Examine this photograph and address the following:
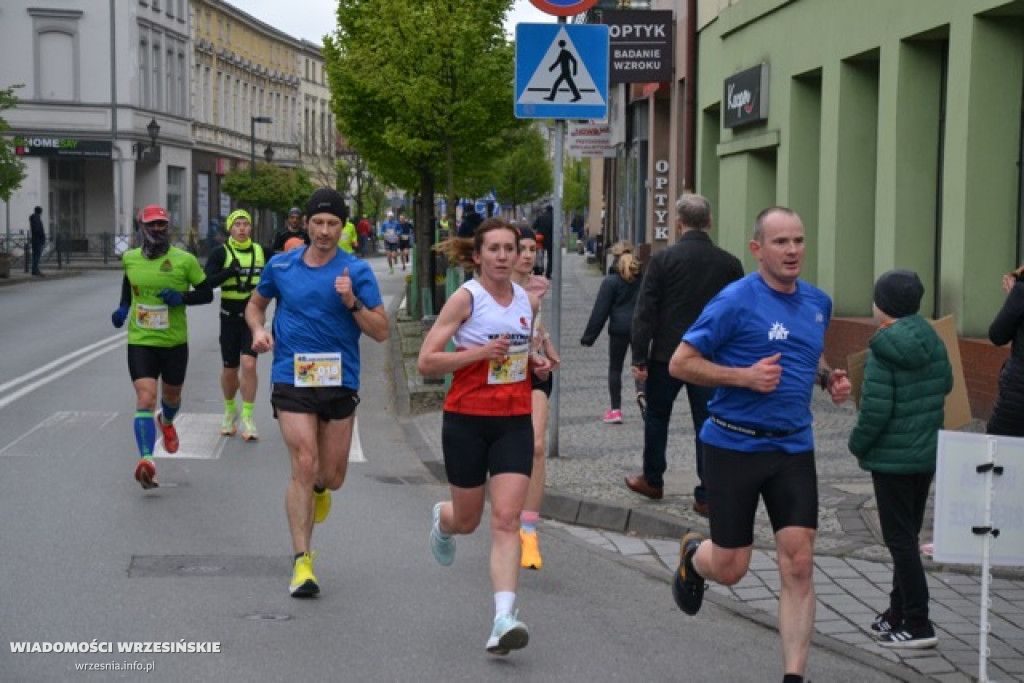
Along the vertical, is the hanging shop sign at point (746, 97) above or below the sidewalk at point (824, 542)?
above

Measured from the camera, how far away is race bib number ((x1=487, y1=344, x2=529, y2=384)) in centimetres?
711

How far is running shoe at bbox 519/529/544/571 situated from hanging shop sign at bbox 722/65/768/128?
515 inches

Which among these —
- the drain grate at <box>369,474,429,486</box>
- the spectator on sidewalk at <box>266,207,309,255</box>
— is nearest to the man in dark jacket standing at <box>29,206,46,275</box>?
the spectator on sidewalk at <box>266,207,309,255</box>

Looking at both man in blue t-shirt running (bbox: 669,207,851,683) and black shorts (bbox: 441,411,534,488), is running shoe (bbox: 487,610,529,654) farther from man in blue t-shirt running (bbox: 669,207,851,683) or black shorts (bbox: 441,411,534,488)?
man in blue t-shirt running (bbox: 669,207,851,683)

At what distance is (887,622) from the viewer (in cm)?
730

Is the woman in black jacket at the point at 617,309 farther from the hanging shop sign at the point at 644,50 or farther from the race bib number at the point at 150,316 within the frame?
the hanging shop sign at the point at 644,50

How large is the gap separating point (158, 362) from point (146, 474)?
0.94 m

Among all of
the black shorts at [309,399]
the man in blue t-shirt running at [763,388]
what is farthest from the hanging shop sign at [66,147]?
the man in blue t-shirt running at [763,388]

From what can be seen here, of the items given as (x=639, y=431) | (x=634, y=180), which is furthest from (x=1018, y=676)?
(x=634, y=180)

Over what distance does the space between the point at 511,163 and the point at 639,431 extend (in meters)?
69.5

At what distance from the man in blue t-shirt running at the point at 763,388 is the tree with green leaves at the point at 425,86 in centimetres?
1826

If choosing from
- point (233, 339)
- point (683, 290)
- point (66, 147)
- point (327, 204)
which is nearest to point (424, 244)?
point (233, 339)

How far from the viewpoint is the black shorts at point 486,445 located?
23.4 feet

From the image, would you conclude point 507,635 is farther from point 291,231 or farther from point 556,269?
point 291,231
